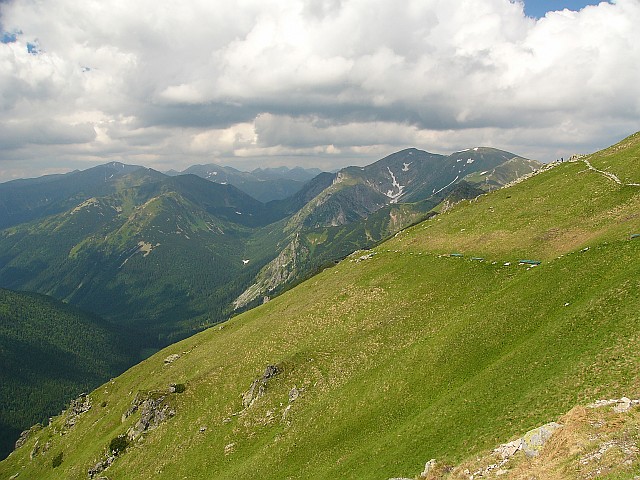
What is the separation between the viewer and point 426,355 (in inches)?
1914

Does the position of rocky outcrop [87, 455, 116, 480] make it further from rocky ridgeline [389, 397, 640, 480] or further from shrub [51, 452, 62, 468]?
rocky ridgeline [389, 397, 640, 480]

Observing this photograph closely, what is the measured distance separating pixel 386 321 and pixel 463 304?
1219 centimetres

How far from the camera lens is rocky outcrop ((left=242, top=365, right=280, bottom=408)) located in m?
60.0

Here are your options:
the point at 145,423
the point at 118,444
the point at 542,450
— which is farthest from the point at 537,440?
the point at 118,444

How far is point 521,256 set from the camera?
2493 inches

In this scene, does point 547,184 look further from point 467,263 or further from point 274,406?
point 274,406

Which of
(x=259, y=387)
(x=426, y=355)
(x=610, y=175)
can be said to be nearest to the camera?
(x=426, y=355)

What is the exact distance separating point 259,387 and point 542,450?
4394 cm

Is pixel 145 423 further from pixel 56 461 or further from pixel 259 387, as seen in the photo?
pixel 56 461

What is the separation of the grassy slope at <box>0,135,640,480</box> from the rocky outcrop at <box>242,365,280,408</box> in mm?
1376

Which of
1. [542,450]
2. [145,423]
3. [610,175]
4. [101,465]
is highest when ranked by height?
[610,175]

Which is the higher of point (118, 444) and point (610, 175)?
point (610, 175)

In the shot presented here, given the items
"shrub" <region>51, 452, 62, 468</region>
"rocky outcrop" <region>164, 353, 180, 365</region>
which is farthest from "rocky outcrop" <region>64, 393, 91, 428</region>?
"rocky outcrop" <region>164, 353, 180, 365</region>

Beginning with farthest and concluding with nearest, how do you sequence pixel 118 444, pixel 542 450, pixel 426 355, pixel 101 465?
1. pixel 118 444
2. pixel 101 465
3. pixel 426 355
4. pixel 542 450
